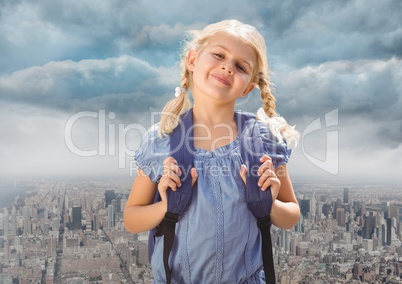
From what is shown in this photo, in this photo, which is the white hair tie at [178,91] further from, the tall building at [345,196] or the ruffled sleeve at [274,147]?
the tall building at [345,196]

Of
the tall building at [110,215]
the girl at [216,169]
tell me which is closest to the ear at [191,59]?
the girl at [216,169]

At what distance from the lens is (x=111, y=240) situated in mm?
2781

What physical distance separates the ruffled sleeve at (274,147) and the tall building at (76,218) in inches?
84.1

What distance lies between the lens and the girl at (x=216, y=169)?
1.10 m

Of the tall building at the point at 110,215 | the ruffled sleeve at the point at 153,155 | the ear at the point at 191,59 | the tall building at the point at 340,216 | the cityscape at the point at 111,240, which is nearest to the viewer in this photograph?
the ruffled sleeve at the point at 153,155

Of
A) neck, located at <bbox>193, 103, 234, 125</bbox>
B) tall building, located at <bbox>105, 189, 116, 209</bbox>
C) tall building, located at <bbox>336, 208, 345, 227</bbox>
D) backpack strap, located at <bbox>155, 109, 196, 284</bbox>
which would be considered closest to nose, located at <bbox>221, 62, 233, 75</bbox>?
neck, located at <bbox>193, 103, 234, 125</bbox>

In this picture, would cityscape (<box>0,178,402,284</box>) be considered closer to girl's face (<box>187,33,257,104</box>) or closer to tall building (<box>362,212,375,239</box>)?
tall building (<box>362,212,375,239</box>)

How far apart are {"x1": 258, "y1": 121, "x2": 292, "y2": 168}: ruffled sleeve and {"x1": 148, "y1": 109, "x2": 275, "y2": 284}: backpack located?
0.03 meters

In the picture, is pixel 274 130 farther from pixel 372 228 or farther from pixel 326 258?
pixel 372 228

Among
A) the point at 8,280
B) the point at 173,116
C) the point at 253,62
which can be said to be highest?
the point at 253,62

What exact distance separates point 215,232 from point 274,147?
30 centimetres

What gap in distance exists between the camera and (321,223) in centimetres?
350

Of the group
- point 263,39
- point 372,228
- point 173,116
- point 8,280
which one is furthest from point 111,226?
point 372,228

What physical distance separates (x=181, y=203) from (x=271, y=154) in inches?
11.8
